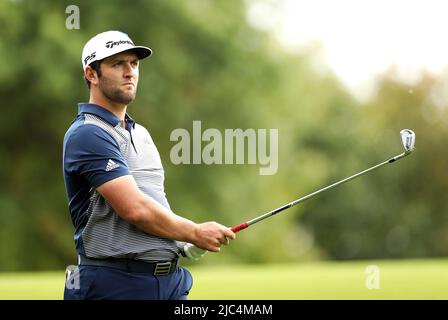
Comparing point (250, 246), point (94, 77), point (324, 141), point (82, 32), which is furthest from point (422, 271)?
point (324, 141)

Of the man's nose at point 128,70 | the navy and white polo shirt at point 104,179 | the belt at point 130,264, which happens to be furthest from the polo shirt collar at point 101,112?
the belt at point 130,264

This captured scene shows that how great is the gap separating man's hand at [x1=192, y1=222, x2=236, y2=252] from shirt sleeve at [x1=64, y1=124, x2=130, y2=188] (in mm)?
484

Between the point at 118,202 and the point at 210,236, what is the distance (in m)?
0.51

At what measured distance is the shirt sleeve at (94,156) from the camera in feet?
14.5

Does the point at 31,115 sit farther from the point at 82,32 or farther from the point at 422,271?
the point at 422,271

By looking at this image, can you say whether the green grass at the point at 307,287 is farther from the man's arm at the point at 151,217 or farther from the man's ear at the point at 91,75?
the man's arm at the point at 151,217

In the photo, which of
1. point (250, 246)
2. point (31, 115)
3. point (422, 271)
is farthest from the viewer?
point (250, 246)

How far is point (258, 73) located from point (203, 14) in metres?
2.55

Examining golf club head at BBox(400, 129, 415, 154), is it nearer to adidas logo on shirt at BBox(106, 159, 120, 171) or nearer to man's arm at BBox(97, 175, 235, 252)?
man's arm at BBox(97, 175, 235, 252)

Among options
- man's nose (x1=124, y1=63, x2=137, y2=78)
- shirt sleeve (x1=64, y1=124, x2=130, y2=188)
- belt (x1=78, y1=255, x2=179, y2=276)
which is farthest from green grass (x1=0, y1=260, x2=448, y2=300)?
shirt sleeve (x1=64, y1=124, x2=130, y2=188)

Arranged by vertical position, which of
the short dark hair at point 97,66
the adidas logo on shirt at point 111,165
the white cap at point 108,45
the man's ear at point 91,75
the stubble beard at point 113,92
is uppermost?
the white cap at point 108,45

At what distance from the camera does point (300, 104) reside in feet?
100

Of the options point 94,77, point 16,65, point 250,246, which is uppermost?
point 16,65

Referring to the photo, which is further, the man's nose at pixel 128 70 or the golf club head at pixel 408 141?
the golf club head at pixel 408 141
